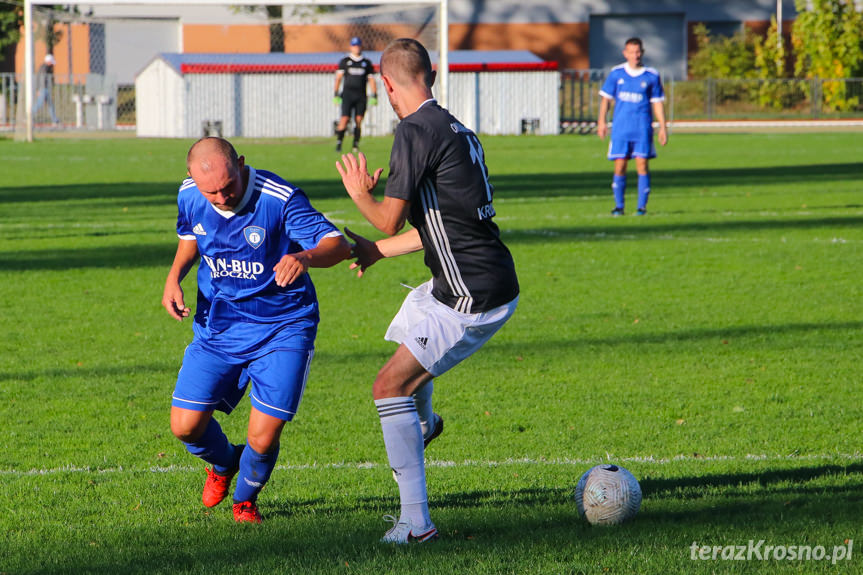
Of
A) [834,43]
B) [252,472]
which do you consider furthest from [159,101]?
[252,472]

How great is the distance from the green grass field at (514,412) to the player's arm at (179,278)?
80 cm

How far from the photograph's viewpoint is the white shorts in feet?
14.0

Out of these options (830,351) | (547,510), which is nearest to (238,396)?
(547,510)

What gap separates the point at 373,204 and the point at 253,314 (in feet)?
2.35

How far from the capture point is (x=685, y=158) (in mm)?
26969

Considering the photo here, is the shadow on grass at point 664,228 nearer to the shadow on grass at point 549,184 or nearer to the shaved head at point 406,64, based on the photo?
the shadow on grass at point 549,184

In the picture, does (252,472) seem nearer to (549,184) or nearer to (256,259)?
(256,259)

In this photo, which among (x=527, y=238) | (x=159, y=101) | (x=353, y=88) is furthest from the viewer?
(x=159, y=101)

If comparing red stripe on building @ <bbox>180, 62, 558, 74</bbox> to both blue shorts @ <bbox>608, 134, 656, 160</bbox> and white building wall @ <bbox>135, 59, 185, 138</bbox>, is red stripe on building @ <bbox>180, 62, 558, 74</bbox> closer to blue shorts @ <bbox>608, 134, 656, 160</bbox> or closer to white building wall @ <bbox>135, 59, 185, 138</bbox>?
white building wall @ <bbox>135, 59, 185, 138</bbox>

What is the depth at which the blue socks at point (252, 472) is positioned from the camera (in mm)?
4570

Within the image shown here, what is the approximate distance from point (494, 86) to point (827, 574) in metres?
34.7

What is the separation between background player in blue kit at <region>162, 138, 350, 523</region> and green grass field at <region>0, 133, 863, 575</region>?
37cm

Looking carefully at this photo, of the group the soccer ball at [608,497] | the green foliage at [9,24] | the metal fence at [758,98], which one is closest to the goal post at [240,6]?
the metal fence at [758,98]

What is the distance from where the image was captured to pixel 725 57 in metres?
52.0
